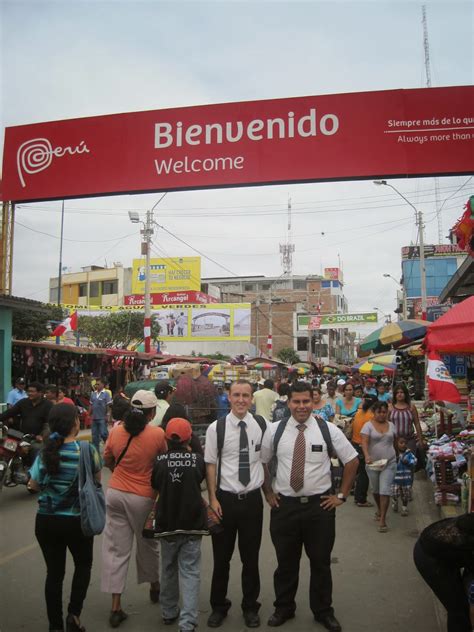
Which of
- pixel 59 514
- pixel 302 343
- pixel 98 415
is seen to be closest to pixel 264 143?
pixel 59 514

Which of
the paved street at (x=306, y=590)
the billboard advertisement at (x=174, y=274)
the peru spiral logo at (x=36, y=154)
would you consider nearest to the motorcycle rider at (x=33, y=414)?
the paved street at (x=306, y=590)

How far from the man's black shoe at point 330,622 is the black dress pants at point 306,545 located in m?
0.04

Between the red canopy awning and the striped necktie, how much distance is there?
2569mm

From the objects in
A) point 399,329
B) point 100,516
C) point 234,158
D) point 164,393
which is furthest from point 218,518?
point 399,329

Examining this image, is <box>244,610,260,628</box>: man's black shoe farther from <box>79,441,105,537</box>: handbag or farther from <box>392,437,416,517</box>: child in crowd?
<box>392,437,416,517</box>: child in crowd

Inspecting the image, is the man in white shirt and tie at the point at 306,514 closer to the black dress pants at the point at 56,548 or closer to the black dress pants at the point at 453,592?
the black dress pants at the point at 453,592

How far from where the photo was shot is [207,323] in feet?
188

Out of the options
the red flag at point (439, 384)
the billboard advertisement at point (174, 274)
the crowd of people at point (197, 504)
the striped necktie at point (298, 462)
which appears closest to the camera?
the crowd of people at point (197, 504)

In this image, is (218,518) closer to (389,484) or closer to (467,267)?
(389,484)

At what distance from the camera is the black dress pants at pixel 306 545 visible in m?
4.25

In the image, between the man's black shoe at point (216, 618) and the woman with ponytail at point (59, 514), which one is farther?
the man's black shoe at point (216, 618)

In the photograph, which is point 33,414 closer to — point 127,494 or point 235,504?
point 127,494

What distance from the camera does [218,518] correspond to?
13.9 ft

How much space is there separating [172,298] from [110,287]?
11.0 meters
